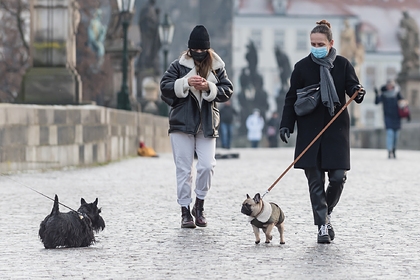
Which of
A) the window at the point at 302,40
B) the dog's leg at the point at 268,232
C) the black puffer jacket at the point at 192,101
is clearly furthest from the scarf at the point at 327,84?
the window at the point at 302,40

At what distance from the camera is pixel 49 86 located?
768 inches

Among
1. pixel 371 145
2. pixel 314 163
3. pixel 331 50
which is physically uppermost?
pixel 331 50

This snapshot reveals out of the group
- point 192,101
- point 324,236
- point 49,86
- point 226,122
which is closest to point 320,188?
point 324,236

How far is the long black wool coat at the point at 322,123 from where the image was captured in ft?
26.6

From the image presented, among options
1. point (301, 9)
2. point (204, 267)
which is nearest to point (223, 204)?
point (204, 267)

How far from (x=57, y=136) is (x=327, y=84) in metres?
9.26

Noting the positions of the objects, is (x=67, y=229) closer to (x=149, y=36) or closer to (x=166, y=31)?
(x=166, y=31)

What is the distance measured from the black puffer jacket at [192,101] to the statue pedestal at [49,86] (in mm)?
10705

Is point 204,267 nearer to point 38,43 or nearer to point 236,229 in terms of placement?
point 236,229

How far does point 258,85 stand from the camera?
77250 mm

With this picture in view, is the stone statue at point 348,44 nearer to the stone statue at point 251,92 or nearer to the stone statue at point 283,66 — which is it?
the stone statue at point 283,66

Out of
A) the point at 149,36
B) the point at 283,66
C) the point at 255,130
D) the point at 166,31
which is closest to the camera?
the point at 166,31

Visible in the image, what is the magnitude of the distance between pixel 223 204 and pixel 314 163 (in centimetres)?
344

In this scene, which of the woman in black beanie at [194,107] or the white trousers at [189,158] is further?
the white trousers at [189,158]
